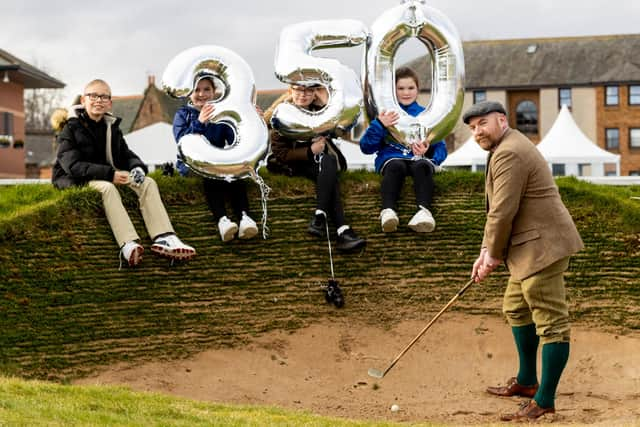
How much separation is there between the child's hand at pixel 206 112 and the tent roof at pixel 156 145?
54.3 ft

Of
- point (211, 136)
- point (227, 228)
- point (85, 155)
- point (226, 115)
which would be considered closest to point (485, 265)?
point (227, 228)

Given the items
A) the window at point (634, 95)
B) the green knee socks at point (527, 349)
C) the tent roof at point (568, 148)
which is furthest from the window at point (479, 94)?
the green knee socks at point (527, 349)

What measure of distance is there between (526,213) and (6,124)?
137ft

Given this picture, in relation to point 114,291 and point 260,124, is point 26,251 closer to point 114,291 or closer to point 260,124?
point 114,291

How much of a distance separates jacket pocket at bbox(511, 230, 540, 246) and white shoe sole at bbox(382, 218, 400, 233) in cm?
292

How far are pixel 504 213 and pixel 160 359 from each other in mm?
4085

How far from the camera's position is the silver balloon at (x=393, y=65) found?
10.5 meters

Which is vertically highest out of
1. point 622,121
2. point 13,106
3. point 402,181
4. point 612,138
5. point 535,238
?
point 13,106

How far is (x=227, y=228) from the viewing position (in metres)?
9.98

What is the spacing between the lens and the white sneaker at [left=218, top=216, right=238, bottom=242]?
32.8ft

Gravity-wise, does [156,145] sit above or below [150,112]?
below

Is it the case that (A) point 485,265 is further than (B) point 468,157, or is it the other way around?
(B) point 468,157

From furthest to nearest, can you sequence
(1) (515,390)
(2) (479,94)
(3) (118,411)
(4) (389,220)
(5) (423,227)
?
(2) (479,94)
(5) (423,227)
(4) (389,220)
(1) (515,390)
(3) (118,411)

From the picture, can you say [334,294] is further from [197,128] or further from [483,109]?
[483,109]
